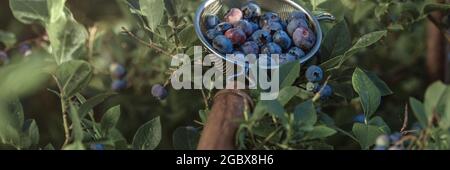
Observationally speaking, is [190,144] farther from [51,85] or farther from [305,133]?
[51,85]

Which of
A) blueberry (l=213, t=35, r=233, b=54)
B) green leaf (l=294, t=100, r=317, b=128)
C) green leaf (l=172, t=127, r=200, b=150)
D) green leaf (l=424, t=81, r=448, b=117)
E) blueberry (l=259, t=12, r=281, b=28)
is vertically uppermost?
blueberry (l=259, t=12, r=281, b=28)

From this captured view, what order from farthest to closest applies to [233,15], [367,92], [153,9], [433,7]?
1. [433,7]
2. [233,15]
3. [153,9]
4. [367,92]

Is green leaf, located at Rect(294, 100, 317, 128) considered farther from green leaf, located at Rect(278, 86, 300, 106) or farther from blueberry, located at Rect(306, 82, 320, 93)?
blueberry, located at Rect(306, 82, 320, 93)

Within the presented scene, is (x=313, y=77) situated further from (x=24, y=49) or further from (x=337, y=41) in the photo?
(x=24, y=49)

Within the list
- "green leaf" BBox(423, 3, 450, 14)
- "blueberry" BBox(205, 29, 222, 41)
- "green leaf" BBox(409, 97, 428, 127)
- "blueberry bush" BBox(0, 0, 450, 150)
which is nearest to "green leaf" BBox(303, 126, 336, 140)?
"blueberry bush" BBox(0, 0, 450, 150)

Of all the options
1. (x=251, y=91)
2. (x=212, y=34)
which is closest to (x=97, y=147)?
(x=251, y=91)

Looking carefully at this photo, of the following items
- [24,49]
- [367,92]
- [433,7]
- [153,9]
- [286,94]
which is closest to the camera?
[286,94]
